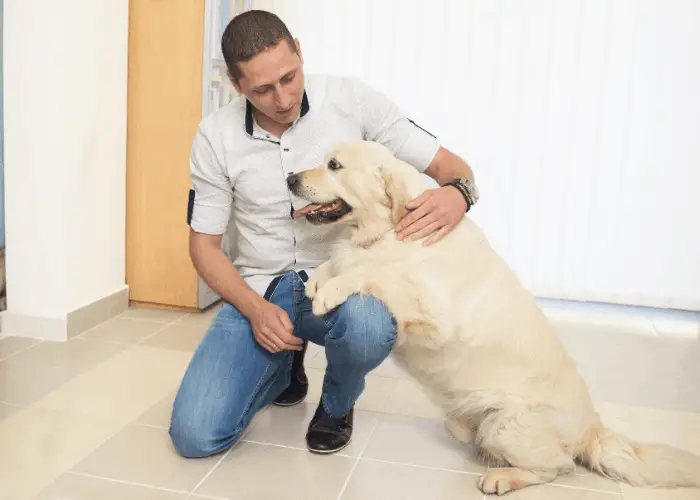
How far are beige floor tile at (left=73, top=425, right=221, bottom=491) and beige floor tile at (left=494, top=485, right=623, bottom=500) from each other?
77 centimetres

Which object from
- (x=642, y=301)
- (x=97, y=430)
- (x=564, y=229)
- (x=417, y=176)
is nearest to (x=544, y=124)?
(x=564, y=229)

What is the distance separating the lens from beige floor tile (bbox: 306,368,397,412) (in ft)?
7.65

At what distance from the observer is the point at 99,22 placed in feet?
9.62

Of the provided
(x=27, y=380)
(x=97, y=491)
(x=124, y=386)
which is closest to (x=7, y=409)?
(x=27, y=380)

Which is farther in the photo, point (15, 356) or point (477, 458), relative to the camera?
point (15, 356)

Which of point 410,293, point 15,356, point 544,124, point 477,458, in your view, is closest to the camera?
point 410,293

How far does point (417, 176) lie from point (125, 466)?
110cm

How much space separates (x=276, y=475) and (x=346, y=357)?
1.18ft

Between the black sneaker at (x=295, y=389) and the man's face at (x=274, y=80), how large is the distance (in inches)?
33.0

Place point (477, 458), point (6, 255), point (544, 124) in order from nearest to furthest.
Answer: point (477, 458), point (6, 255), point (544, 124)

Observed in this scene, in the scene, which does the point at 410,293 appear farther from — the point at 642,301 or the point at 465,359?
the point at 642,301

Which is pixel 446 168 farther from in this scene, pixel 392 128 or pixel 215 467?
pixel 215 467

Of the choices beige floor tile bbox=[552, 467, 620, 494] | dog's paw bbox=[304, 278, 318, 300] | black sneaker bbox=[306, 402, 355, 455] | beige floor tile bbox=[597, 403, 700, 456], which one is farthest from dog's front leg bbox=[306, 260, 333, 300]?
beige floor tile bbox=[597, 403, 700, 456]

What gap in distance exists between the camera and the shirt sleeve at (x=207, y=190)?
202 centimetres
